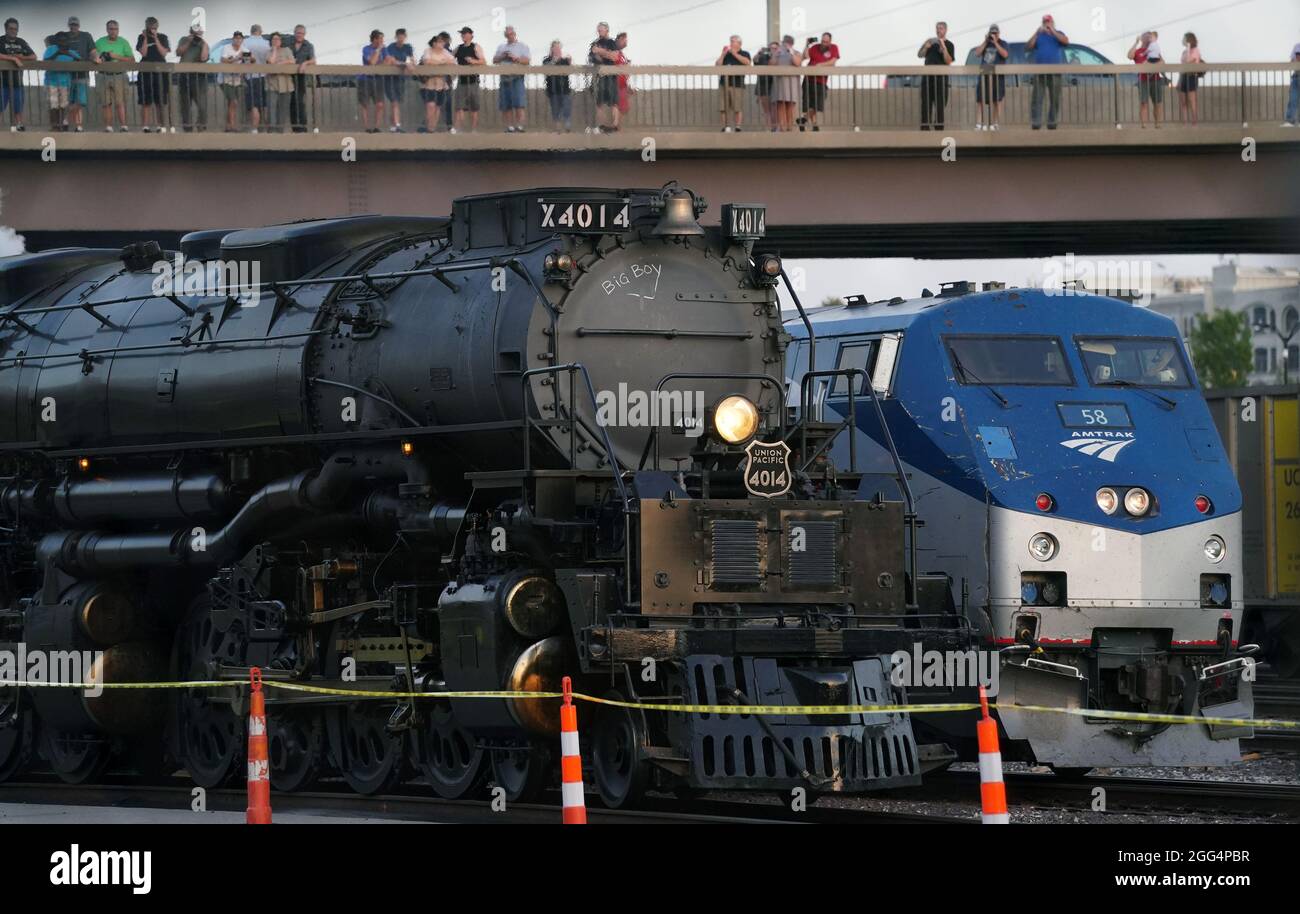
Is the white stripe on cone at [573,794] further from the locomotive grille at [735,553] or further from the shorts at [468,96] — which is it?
the shorts at [468,96]

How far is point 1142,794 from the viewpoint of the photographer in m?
15.3

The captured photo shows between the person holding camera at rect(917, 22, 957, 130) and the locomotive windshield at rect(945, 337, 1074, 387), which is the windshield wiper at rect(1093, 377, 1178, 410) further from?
the person holding camera at rect(917, 22, 957, 130)

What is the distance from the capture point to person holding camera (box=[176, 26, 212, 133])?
2823 cm

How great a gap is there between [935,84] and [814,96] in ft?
5.98

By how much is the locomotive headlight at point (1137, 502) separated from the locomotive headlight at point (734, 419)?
13.4 ft

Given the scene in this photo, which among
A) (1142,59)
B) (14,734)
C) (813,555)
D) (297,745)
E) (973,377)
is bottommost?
(14,734)

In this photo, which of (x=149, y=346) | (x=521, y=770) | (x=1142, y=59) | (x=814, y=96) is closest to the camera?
(x=521, y=770)

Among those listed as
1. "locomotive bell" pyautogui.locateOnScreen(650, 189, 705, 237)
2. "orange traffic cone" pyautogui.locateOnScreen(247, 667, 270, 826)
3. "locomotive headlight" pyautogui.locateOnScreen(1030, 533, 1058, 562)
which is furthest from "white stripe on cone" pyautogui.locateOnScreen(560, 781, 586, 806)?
"locomotive headlight" pyautogui.locateOnScreen(1030, 533, 1058, 562)

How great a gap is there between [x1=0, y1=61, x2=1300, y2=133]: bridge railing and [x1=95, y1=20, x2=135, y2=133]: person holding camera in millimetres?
31

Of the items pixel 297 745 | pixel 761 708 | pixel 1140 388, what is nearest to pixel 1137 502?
pixel 1140 388

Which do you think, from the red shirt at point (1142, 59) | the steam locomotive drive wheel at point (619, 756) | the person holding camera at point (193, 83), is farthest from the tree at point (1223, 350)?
the steam locomotive drive wheel at point (619, 756)

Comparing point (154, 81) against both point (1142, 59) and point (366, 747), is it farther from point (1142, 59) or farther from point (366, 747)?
point (366, 747)

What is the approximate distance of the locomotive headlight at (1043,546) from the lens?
52.7 feet
